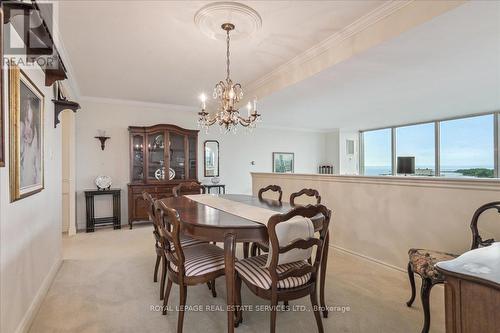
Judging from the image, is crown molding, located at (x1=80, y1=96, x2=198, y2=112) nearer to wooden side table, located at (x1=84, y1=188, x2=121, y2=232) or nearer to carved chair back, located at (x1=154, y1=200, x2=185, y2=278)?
wooden side table, located at (x1=84, y1=188, x2=121, y2=232)

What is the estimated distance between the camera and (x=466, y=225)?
241cm

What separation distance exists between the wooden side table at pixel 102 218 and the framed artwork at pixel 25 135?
2.50 meters

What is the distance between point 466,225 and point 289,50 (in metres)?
2.52

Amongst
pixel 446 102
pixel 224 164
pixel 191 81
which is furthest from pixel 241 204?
pixel 446 102

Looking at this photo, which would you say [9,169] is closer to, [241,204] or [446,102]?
[241,204]

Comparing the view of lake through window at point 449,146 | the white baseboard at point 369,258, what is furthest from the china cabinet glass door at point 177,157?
the view of lake through window at point 449,146

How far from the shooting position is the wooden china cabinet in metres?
5.00

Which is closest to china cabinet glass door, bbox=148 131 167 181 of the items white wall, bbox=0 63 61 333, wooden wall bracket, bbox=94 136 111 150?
wooden wall bracket, bbox=94 136 111 150

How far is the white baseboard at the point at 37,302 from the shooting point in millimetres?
A: 1851

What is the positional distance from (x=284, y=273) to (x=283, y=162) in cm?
594

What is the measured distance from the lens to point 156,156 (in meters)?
Result: 5.31

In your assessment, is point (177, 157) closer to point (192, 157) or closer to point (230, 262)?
point (192, 157)

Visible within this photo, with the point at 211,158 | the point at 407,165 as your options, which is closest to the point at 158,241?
the point at 211,158

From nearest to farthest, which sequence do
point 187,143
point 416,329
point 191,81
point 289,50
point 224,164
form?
1. point 416,329
2. point 289,50
3. point 191,81
4. point 187,143
5. point 224,164
